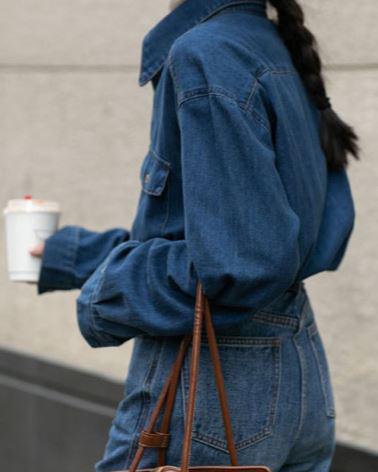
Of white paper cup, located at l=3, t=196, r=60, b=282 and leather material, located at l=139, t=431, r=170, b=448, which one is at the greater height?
white paper cup, located at l=3, t=196, r=60, b=282

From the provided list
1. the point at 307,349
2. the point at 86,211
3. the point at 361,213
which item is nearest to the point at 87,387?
the point at 86,211

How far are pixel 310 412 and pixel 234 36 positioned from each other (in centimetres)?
80

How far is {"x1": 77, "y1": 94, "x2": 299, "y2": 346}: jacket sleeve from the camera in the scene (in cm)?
185

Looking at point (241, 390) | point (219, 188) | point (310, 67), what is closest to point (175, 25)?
point (310, 67)

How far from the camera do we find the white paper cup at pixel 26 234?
2500 millimetres

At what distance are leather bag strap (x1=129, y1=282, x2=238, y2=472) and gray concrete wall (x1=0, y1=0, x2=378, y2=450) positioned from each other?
1729 mm

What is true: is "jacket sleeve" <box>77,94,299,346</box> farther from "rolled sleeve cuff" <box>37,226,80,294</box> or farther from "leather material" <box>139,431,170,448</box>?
"rolled sleeve cuff" <box>37,226,80,294</box>

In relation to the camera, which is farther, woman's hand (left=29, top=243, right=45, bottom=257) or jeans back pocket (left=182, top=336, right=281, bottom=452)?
woman's hand (left=29, top=243, right=45, bottom=257)

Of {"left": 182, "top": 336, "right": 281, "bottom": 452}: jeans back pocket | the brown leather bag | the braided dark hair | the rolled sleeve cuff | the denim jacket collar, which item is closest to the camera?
the brown leather bag

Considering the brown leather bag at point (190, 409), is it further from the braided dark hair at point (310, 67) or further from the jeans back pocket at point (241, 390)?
the braided dark hair at point (310, 67)

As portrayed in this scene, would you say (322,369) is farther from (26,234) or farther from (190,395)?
(26,234)

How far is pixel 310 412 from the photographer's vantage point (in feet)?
6.94

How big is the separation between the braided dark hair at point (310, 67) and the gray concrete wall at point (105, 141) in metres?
1.16

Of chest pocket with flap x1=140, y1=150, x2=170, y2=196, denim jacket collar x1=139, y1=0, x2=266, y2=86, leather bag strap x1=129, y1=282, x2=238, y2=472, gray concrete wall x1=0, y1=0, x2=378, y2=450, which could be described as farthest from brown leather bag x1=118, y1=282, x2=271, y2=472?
gray concrete wall x1=0, y1=0, x2=378, y2=450
